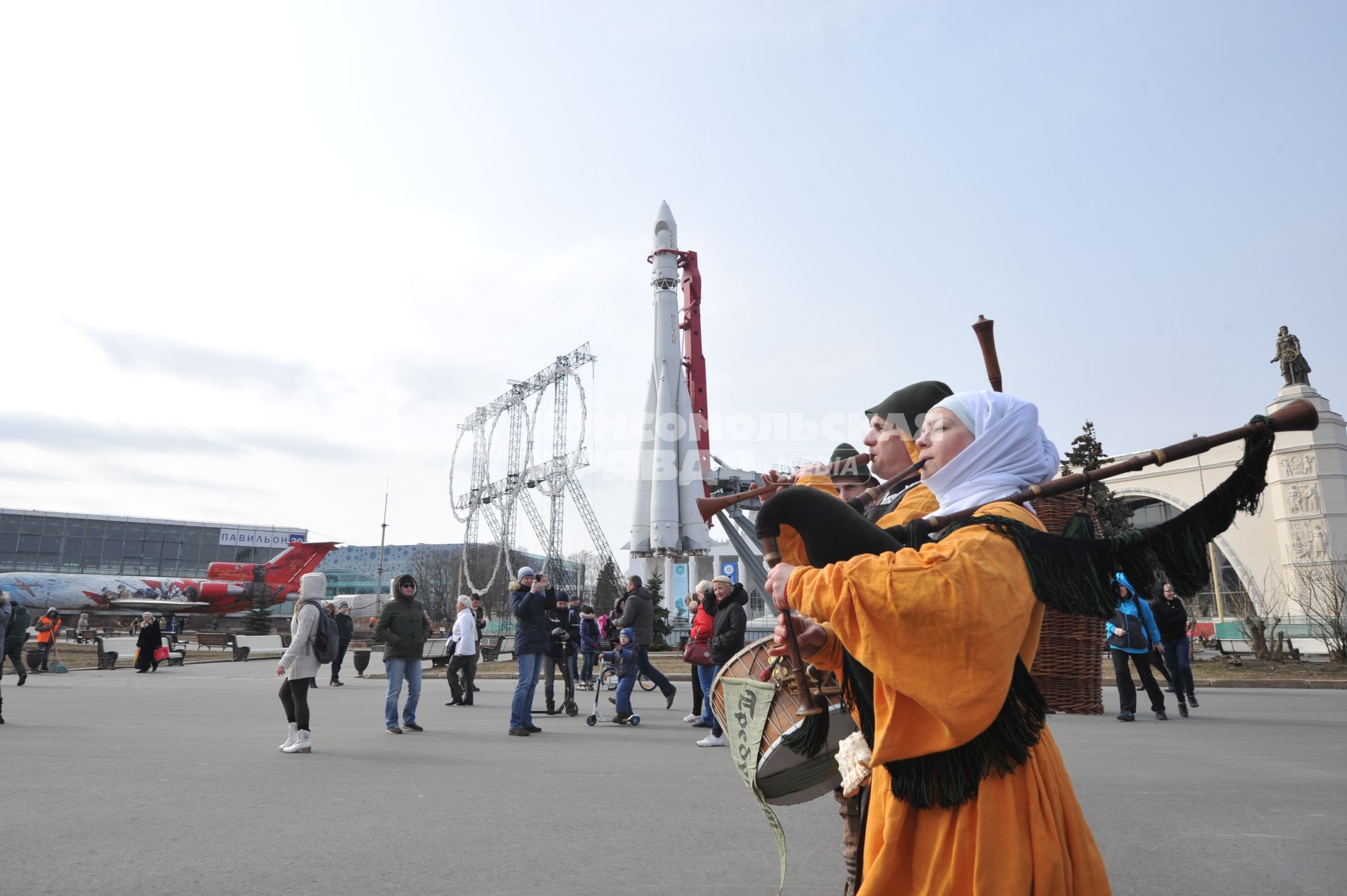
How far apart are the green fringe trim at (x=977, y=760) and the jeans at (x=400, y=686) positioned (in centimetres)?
865

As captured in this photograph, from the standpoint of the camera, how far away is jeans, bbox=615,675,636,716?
10555 millimetres

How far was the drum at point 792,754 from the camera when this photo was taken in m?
2.51

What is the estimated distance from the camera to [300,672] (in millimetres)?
8141

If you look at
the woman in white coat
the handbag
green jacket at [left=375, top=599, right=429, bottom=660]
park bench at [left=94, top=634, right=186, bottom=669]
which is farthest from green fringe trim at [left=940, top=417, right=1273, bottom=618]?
park bench at [left=94, top=634, right=186, bottom=669]

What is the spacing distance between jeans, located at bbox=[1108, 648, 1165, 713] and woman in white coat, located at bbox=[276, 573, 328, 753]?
9.21 meters

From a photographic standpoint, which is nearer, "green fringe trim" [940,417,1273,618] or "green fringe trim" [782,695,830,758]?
"green fringe trim" [940,417,1273,618]

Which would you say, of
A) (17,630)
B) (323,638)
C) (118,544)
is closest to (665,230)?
(17,630)

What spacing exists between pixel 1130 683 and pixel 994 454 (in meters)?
10.2

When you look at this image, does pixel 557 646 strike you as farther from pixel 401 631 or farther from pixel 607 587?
pixel 607 587

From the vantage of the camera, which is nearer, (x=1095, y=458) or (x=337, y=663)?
(x=337, y=663)

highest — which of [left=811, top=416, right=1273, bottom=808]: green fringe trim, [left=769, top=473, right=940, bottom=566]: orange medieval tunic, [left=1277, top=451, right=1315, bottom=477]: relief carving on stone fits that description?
[left=1277, top=451, right=1315, bottom=477]: relief carving on stone

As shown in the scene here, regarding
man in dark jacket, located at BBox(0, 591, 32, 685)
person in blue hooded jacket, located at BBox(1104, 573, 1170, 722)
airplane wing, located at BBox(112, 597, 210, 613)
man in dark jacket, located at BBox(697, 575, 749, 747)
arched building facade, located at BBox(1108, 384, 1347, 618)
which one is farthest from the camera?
airplane wing, located at BBox(112, 597, 210, 613)

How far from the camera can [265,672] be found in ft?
69.6

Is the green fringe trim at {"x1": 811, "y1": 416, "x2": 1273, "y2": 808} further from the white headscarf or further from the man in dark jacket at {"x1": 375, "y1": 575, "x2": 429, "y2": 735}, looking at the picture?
the man in dark jacket at {"x1": 375, "y1": 575, "x2": 429, "y2": 735}
